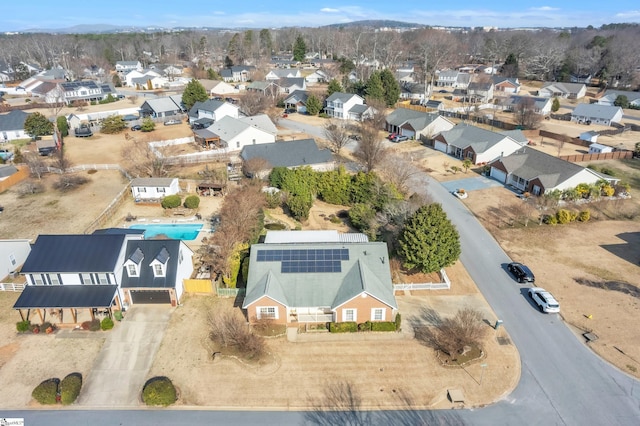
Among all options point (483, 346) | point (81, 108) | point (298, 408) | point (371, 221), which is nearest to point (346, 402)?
point (298, 408)

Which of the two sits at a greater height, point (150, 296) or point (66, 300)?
point (66, 300)

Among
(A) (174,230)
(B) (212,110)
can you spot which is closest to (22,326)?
(A) (174,230)

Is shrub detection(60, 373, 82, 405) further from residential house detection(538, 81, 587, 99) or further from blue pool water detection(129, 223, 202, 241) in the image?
residential house detection(538, 81, 587, 99)

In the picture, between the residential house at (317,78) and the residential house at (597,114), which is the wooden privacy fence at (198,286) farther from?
the residential house at (317,78)

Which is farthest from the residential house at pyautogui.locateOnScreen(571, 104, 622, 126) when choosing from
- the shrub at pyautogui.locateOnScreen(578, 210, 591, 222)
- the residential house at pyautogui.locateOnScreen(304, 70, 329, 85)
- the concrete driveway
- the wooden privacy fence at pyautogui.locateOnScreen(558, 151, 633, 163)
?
the concrete driveway

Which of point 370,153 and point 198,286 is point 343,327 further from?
point 370,153

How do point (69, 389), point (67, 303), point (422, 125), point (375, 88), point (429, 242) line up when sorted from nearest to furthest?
point (69, 389) → point (67, 303) → point (429, 242) → point (422, 125) → point (375, 88)
